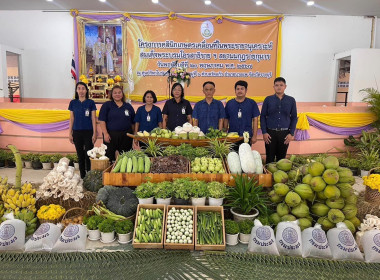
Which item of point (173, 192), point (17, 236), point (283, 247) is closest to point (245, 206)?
point (283, 247)

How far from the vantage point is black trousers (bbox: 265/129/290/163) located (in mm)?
4175

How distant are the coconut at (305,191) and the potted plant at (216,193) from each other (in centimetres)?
68

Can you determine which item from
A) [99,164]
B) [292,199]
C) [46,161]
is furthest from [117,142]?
[292,199]

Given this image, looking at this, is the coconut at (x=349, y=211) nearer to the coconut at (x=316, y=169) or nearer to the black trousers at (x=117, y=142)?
the coconut at (x=316, y=169)

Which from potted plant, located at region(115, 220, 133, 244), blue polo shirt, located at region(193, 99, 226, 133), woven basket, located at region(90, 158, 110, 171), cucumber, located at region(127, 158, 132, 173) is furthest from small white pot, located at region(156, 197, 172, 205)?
blue polo shirt, located at region(193, 99, 226, 133)

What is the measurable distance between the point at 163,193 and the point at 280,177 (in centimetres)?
116

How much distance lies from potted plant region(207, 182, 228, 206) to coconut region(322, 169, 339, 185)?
0.92 meters

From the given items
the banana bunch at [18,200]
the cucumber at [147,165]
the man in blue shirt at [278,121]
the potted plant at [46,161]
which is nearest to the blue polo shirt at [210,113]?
the man in blue shirt at [278,121]

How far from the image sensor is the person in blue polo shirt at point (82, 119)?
170 inches

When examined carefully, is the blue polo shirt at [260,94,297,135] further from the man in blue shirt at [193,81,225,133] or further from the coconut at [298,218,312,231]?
the coconut at [298,218,312,231]

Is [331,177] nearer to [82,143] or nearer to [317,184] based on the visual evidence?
[317,184]

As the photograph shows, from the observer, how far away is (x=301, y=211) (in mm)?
2609

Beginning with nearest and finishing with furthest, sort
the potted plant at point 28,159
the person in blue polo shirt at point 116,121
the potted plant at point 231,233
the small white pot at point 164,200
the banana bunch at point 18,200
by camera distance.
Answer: the potted plant at point 231,233 < the small white pot at point 164,200 < the banana bunch at point 18,200 < the person in blue polo shirt at point 116,121 < the potted plant at point 28,159

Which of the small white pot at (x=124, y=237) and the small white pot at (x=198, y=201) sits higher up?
the small white pot at (x=198, y=201)
